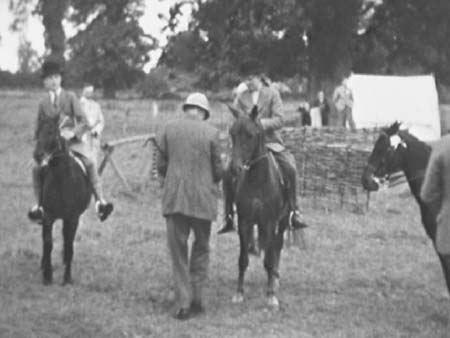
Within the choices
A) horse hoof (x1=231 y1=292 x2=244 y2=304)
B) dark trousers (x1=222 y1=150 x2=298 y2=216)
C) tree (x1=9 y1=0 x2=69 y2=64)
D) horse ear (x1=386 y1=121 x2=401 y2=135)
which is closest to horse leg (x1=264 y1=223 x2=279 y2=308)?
horse hoof (x1=231 y1=292 x2=244 y2=304)

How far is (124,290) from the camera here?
11.3 metres

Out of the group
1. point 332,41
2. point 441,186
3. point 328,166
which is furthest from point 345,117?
point 441,186

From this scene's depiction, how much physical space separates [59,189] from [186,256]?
7.50 ft

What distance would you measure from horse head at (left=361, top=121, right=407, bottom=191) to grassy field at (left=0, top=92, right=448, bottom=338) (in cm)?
149

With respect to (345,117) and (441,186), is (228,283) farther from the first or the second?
(345,117)

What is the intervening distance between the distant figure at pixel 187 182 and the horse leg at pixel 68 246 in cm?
204

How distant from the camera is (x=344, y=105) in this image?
2652 centimetres

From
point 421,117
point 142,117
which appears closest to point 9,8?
point 142,117

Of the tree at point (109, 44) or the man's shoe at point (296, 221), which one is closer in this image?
the man's shoe at point (296, 221)

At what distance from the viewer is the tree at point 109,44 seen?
117 ft

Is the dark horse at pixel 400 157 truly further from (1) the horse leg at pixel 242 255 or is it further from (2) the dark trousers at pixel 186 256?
(2) the dark trousers at pixel 186 256

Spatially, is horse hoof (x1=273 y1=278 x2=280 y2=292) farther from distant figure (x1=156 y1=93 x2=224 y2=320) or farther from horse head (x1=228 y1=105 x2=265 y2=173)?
horse head (x1=228 y1=105 x2=265 y2=173)

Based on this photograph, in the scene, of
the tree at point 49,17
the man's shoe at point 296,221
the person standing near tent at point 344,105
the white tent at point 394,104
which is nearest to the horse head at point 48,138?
the man's shoe at point 296,221

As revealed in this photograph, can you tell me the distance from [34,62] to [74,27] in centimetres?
8818
